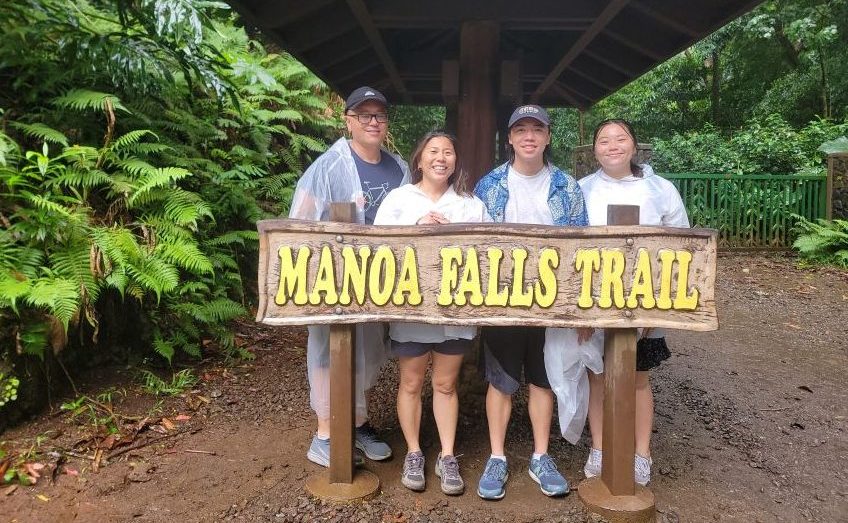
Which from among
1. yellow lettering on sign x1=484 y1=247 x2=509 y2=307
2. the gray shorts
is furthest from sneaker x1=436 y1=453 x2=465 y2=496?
yellow lettering on sign x1=484 y1=247 x2=509 y2=307

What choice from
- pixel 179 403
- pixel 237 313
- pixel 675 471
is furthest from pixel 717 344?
pixel 179 403

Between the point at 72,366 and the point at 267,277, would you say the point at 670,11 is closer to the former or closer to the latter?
the point at 267,277

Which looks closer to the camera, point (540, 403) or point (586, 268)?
point (586, 268)

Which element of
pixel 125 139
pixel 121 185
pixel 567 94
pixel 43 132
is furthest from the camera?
pixel 567 94

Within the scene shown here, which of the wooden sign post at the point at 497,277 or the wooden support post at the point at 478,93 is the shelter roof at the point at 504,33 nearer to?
the wooden support post at the point at 478,93

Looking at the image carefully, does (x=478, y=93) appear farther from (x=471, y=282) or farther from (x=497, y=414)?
(x=497, y=414)

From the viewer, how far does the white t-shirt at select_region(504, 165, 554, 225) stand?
9.30 ft

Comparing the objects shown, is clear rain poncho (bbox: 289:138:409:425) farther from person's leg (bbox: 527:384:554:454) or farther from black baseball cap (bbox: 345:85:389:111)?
person's leg (bbox: 527:384:554:454)

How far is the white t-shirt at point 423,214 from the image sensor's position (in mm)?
2785

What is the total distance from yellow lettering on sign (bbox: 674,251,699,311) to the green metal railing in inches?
345

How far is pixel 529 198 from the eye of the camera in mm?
2855

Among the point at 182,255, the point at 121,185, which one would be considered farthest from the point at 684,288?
the point at 121,185

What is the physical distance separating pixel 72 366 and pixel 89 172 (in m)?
1.29

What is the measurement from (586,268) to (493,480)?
1.21m
